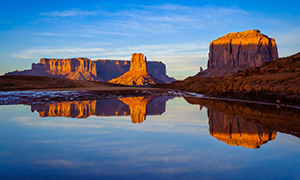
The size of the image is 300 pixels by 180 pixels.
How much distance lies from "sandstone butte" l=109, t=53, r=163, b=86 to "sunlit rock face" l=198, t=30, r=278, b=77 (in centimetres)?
5046

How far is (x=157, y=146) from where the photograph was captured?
631 cm

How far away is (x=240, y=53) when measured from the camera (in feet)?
404

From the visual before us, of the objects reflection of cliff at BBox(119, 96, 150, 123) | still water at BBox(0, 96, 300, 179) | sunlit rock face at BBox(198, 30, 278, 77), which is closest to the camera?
still water at BBox(0, 96, 300, 179)

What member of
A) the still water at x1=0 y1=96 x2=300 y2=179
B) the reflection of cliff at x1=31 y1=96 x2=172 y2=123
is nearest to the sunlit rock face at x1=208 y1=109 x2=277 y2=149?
the still water at x1=0 y1=96 x2=300 y2=179

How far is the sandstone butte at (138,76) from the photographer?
168 meters

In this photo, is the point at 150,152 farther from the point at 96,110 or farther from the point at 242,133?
the point at 96,110

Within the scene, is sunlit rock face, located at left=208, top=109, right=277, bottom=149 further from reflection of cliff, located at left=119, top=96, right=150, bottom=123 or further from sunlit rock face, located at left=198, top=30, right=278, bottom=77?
sunlit rock face, located at left=198, top=30, right=278, bottom=77


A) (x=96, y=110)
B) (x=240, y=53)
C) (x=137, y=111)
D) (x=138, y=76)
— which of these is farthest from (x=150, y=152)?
(x=138, y=76)

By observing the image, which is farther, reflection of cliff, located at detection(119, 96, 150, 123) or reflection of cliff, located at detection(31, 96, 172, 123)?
reflection of cliff, located at detection(31, 96, 172, 123)

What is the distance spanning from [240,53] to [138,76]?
7893cm

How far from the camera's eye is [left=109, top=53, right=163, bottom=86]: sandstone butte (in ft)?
550

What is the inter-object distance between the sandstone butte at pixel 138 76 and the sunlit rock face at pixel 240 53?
50.5 meters

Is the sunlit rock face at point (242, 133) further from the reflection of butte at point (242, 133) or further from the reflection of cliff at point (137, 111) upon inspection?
the reflection of cliff at point (137, 111)

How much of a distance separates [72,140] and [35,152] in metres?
1.34
